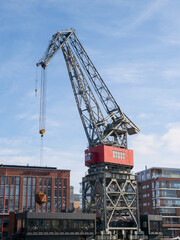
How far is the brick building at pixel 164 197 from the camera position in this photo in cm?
12875

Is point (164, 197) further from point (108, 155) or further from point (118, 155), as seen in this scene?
point (108, 155)

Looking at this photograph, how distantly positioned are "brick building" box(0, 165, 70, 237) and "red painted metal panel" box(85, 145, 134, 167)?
126 ft

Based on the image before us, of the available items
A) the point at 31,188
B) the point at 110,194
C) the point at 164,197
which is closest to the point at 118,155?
the point at 110,194

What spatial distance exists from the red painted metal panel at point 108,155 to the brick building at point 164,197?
2073 inches

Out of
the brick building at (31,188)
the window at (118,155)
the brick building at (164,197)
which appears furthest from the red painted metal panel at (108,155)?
the brick building at (164,197)

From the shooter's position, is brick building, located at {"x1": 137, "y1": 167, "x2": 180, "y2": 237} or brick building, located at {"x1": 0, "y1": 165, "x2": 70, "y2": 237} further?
brick building, located at {"x1": 137, "y1": 167, "x2": 180, "y2": 237}

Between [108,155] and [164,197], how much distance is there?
200 ft

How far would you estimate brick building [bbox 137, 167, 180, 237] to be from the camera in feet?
422

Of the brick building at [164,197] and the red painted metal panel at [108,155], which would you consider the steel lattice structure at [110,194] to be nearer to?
the red painted metal panel at [108,155]

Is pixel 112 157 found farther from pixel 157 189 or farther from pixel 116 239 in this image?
pixel 157 189

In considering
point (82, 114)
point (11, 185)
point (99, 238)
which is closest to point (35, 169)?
point (11, 185)

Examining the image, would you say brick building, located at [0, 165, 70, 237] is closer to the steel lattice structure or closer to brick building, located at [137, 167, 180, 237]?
the steel lattice structure

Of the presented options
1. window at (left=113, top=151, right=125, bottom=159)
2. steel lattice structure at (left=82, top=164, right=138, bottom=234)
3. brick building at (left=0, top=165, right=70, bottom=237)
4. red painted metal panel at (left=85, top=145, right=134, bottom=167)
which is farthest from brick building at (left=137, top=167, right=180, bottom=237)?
window at (left=113, top=151, right=125, bottom=159)

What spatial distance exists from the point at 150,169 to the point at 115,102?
61.3 metres
